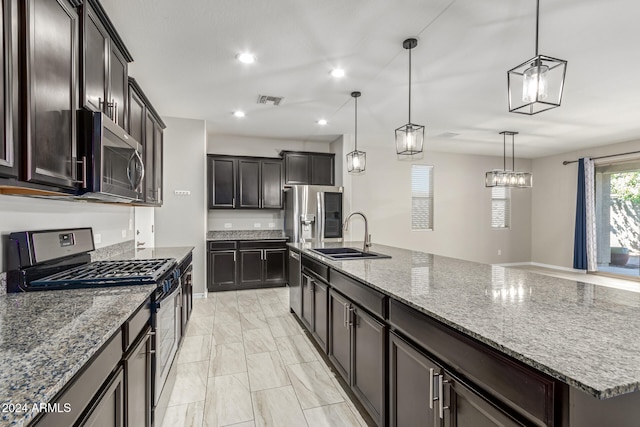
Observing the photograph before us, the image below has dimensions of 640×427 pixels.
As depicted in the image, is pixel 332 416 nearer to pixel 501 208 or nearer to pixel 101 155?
pixel 101 155

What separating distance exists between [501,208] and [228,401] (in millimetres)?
8029

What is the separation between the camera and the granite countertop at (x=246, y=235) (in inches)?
216

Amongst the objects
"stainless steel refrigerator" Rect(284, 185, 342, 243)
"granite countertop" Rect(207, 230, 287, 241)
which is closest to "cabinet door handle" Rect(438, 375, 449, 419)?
"stainless steel refrigerator" Rect(284, 185, 342, 243)

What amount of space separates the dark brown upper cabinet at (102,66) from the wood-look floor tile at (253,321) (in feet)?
7.90

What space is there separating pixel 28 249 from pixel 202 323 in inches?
91.3

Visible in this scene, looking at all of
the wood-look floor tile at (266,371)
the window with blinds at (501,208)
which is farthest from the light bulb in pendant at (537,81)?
the window with blinds at (501,208)

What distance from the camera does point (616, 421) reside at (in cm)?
78

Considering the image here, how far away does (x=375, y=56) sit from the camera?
9.43 feet

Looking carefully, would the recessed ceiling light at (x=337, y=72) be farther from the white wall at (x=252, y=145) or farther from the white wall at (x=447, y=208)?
the white wall at (x=447, y=208)

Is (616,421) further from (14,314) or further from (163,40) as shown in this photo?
(163,40)

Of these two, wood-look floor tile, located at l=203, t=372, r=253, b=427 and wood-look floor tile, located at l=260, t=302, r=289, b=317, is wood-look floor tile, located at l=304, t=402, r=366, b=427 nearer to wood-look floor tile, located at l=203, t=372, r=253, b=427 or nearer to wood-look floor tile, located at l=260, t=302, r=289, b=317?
wood-look floor tile, located at l=203, t=372, r=253, b=427

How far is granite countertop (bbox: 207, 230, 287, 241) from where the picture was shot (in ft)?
18.0

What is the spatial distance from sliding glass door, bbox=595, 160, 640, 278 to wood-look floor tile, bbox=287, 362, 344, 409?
694cm

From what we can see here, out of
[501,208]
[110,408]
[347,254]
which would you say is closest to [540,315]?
[110,408]
